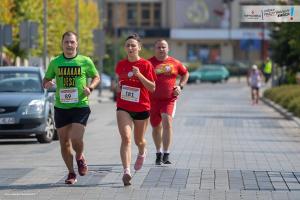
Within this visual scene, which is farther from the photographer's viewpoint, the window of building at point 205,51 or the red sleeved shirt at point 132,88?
the window of building at point 205,51

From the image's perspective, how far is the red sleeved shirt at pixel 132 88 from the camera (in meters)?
13.6

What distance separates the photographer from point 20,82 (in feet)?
72.2

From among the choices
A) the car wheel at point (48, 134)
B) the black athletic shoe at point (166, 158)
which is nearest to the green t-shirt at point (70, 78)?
the black athletic shoe at point (166, 158)

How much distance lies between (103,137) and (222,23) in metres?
84.2

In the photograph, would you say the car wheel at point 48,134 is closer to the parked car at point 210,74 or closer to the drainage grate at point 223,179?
the drainage grate at point 223,179

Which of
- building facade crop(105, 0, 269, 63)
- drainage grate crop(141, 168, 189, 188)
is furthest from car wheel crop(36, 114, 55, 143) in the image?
building facade crop(105, 0, 269, 63)

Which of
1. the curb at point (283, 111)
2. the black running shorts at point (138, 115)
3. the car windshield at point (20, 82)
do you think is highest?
the black running shorts at point (138, 115)

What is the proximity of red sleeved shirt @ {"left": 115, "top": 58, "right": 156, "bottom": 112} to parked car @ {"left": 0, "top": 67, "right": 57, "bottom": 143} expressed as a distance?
698cm

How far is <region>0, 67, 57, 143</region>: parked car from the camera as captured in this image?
20.9 meters

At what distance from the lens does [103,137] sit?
75.2 ft

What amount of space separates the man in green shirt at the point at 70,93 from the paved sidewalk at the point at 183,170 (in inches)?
20.3

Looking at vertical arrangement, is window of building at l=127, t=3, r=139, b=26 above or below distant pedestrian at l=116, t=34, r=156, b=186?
below

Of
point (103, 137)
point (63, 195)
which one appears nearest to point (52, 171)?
point (63, 195)

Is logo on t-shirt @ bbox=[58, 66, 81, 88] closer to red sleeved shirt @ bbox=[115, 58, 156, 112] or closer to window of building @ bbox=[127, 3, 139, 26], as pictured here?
red sleeved shirt @ bbox=[115, 58, 156, 112]
